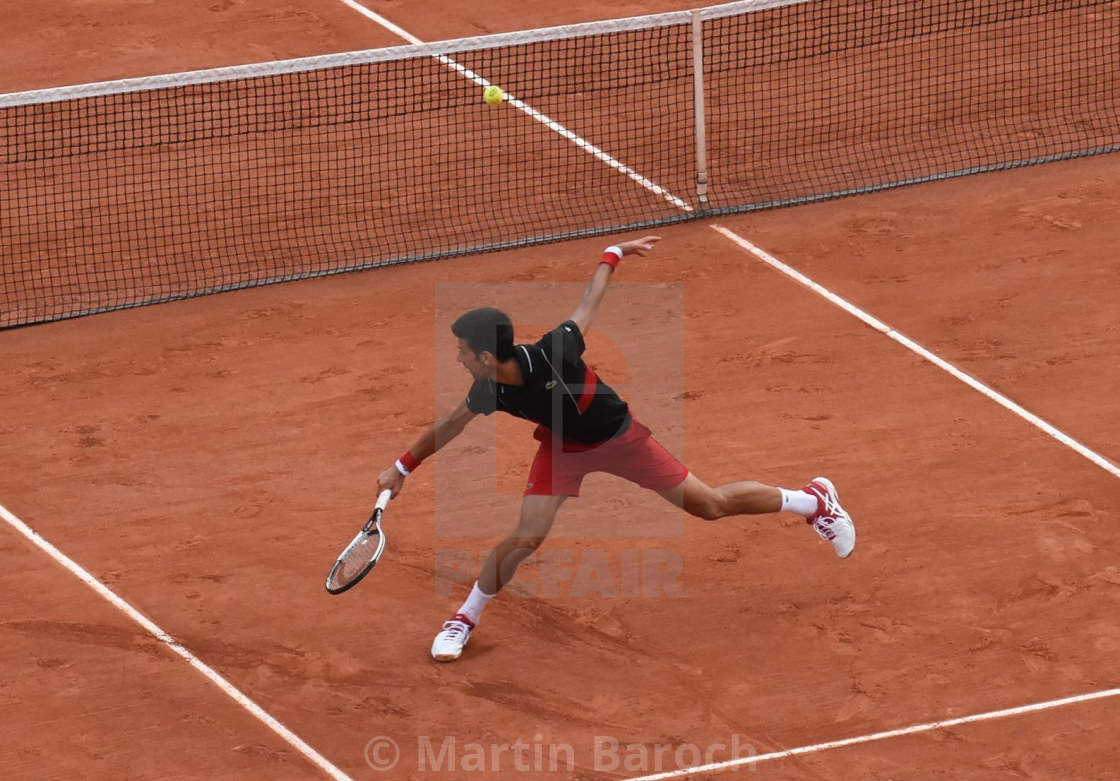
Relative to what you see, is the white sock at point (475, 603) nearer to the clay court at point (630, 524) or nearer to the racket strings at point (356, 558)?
the clay court at point (630, 524)

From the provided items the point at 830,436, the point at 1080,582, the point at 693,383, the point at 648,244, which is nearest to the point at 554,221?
the point at 693,383

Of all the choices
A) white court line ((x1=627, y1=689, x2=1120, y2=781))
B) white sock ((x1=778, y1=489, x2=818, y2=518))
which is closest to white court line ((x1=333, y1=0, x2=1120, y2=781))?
white court line ((x1=627, y1=689, x2=1120, y2=781))

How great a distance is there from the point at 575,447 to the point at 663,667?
1334 millimetres

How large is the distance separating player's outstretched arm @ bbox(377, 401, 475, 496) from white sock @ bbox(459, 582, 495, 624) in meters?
0.82

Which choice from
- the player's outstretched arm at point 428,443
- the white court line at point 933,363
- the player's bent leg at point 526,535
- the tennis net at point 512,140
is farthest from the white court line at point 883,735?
the tennis net at point 512,140

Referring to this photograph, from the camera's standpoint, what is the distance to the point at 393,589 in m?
9.52

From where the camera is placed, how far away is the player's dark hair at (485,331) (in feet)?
26.3

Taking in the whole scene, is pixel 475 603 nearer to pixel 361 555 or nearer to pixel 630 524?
pixel 361 555

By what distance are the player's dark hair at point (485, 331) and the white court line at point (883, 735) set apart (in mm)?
2265

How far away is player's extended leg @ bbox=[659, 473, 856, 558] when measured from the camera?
8.83 m

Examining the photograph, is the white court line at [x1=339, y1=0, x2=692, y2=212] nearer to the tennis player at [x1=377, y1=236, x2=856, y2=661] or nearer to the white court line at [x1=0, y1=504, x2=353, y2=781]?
the tennis player at [x1=377, y1=236, x2=856, y2=661]

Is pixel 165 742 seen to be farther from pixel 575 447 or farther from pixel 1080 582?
pixel 1080 582

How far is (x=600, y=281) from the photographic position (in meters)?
8.79

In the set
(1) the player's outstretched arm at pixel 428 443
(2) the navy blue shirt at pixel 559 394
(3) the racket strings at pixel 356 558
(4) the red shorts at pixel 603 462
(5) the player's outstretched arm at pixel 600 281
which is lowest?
(3) the racket strings at pixel 356 558
